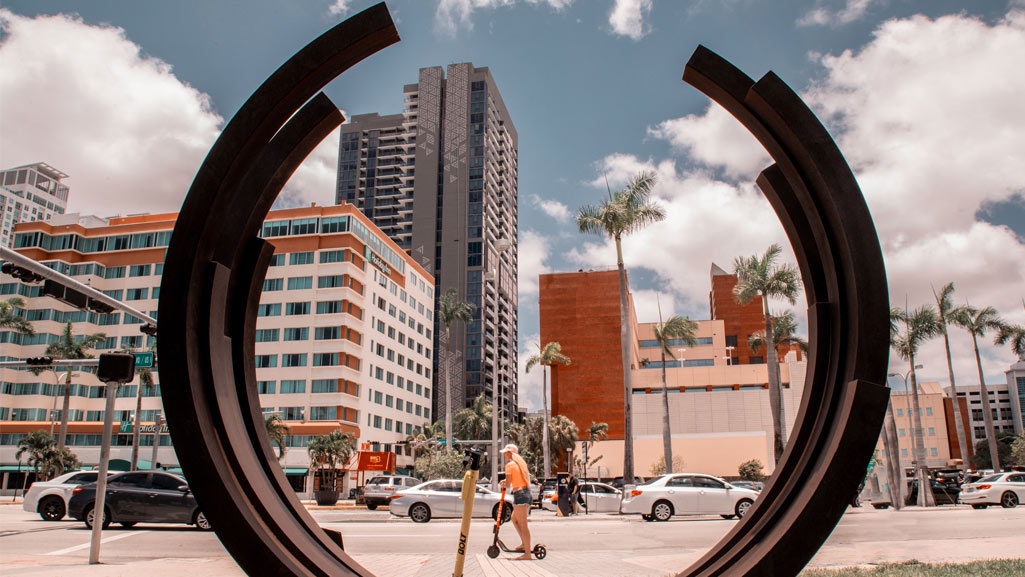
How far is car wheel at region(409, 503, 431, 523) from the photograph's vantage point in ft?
73.5

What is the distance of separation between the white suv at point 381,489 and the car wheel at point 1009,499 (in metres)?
25.7

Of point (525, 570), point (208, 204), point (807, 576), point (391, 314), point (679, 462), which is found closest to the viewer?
point (208, 204)

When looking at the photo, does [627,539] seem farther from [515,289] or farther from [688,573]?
[515,289]

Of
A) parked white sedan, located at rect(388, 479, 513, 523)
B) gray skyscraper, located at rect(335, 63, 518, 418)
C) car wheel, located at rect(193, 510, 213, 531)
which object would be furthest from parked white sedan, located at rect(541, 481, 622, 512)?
gray skyscraper, located at rect(335, 63, 518, 418)

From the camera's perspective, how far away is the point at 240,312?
6332mm

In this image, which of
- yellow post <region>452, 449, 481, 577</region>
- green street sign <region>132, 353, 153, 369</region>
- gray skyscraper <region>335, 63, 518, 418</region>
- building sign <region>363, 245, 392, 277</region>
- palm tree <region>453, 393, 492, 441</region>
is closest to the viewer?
yellow post <region>452, 449, 481, 577</region>

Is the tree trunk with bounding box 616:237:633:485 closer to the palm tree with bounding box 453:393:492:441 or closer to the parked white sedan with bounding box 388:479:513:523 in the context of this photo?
the parked white sedan with bounding box 388:479:513:523

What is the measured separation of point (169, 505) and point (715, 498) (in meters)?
15.3

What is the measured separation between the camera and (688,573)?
18.9ft

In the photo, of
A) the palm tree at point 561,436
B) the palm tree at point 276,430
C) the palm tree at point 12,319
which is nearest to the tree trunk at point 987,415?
the palm tree at point 561,436

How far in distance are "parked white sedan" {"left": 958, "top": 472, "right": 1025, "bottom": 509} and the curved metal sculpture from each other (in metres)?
28.7

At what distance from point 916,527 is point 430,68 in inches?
4894

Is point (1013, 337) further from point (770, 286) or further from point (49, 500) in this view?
point (49, 500)

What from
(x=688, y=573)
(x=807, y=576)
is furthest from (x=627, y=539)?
(x=688, y=573)
